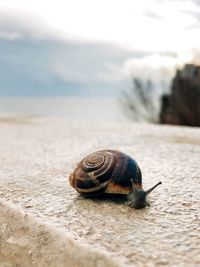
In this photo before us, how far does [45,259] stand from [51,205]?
1.47 ft

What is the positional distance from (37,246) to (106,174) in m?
0.46

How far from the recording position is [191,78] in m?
10.2

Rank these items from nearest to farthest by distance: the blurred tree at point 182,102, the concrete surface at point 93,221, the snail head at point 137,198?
the concrete surface at point 93,221 → the snail head at point 137,198 → the blurred tree at point 182,102

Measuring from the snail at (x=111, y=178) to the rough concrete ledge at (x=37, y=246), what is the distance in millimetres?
307

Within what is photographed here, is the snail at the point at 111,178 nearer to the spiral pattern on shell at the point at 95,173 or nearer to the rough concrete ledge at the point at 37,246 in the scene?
the spiral pattern on shell at the point at 95,173

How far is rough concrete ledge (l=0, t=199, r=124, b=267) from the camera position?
1.61m

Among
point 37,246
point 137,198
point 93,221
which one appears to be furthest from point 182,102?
point 37,246

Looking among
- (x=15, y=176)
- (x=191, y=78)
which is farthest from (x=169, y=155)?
(x=191, y=78)

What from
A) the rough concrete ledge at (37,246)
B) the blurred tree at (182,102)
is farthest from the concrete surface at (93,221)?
Result: the blurred tree at (182,102)

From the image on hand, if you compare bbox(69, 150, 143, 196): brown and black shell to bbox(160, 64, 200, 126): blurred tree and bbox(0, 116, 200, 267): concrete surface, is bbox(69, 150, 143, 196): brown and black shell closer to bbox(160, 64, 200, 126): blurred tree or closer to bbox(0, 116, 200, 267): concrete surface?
bbox(0, 116, 200, 267): concrete surface

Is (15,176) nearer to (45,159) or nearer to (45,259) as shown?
(45,159)

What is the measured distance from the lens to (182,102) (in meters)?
9.51

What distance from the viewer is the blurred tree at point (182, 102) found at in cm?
932

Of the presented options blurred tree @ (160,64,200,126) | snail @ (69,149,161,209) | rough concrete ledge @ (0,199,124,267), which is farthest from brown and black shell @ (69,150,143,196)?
blurred tree @ (160,64,200,126)
